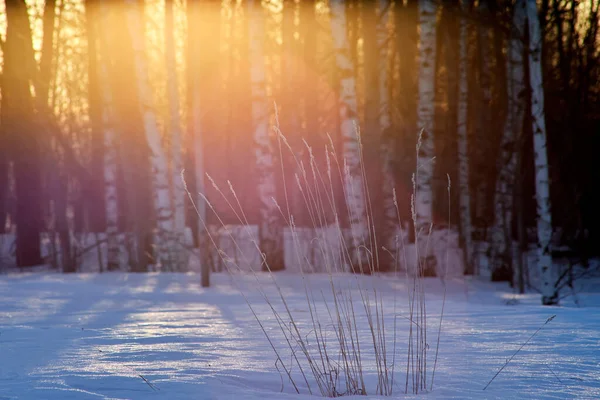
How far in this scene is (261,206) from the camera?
11352 mm

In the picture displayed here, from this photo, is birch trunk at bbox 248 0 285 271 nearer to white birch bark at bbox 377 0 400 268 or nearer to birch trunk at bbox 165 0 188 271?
birch trunk at bbox 165 0 188 271

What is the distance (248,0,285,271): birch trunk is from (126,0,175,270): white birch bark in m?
1.63

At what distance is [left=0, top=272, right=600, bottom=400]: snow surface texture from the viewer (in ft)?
10.2

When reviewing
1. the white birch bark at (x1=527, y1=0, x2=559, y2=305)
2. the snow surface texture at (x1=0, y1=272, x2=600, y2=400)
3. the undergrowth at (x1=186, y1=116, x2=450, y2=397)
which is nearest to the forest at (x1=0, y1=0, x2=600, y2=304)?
the white birch bark at (x1=527, y1=0, x2=559, y2=305)

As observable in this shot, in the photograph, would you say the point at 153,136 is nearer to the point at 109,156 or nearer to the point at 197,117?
the point at 197,117

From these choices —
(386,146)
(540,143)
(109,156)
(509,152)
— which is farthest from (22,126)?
(540,143)

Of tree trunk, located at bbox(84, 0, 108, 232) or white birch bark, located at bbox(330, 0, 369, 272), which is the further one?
tree trunk, located at bbox(84, 0, 108, 232)

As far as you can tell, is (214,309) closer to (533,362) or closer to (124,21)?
(533,362)

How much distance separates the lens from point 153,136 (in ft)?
36.0

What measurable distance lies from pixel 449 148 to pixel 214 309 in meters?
11.6

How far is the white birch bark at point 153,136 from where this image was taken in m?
10.6

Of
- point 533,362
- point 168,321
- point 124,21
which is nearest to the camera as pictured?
point 533,362

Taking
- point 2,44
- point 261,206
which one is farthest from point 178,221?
point 2,44

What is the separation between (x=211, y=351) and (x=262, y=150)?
25.3 feet
